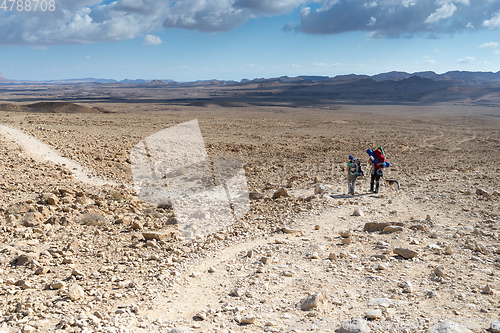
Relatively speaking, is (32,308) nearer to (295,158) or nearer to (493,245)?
(493,245)

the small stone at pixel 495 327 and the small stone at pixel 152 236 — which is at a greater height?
the small stone at pixel 495 327

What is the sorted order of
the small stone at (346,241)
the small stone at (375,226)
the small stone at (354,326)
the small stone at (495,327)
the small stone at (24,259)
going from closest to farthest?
the small stone at (495,327)
the small stone at (354,326)
the small stone at (24,259)
the small stone at (346,241)
the small stone at (375,226)

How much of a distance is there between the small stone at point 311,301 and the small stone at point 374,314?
524 mm

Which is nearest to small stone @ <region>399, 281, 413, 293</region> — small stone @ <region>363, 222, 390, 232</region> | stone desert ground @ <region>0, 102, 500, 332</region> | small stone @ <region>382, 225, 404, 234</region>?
stone desert ground @ <region>0, 102, 500, 332</region>

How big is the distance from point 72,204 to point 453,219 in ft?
25.3

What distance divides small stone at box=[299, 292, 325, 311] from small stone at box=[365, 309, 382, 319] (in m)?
0.52

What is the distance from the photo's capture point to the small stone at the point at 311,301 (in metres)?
4.37

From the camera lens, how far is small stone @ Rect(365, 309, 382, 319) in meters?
4.10

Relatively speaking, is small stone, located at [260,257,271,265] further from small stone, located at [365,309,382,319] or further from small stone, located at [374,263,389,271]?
small stone, located at [365,309,382,319]

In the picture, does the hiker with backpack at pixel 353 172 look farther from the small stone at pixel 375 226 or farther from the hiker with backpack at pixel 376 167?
the small stone at pixel 375 226

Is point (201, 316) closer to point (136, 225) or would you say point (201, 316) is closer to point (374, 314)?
point (374, 314)

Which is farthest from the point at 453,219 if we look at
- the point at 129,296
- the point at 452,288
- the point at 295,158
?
the point at 295,158

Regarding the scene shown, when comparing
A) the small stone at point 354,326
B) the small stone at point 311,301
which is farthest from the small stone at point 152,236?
the small stone at point 354,326

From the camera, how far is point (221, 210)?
869 centimetres
